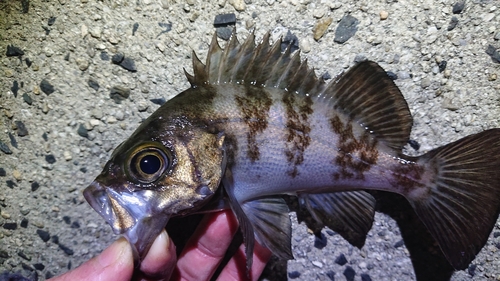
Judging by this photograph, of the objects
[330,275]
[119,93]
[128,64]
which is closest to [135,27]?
[128,64]

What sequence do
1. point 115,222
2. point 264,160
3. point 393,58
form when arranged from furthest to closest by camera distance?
point 393,58 < point 264,160 < point 115,222

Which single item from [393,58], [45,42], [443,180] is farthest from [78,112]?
[443,180]

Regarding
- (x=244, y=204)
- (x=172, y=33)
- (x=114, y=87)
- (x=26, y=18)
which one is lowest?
(x=244, y=204)

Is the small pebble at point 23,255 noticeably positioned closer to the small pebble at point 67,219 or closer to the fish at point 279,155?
the small pebble at point 67,219

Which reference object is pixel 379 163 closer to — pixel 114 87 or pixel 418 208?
pixel 418 208

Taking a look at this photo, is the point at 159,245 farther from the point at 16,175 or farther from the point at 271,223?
the point at 16,175

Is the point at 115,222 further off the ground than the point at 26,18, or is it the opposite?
the point at 26,18

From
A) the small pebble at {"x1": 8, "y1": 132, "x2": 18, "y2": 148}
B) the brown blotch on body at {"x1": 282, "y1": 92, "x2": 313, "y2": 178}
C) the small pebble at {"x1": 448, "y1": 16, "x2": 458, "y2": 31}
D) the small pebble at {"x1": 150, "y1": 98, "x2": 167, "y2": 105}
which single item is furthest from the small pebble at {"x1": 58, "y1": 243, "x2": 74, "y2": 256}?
the small pebble at {"x1": 448, "y1": 16, "x2": 458, "y2": 31}

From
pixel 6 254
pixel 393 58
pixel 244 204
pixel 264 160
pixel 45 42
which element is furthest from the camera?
pixel 6 254

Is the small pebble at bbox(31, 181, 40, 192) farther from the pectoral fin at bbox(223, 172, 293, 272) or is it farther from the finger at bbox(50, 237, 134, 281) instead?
the pectoral fin at bbox(223, 172, 293, 272)
